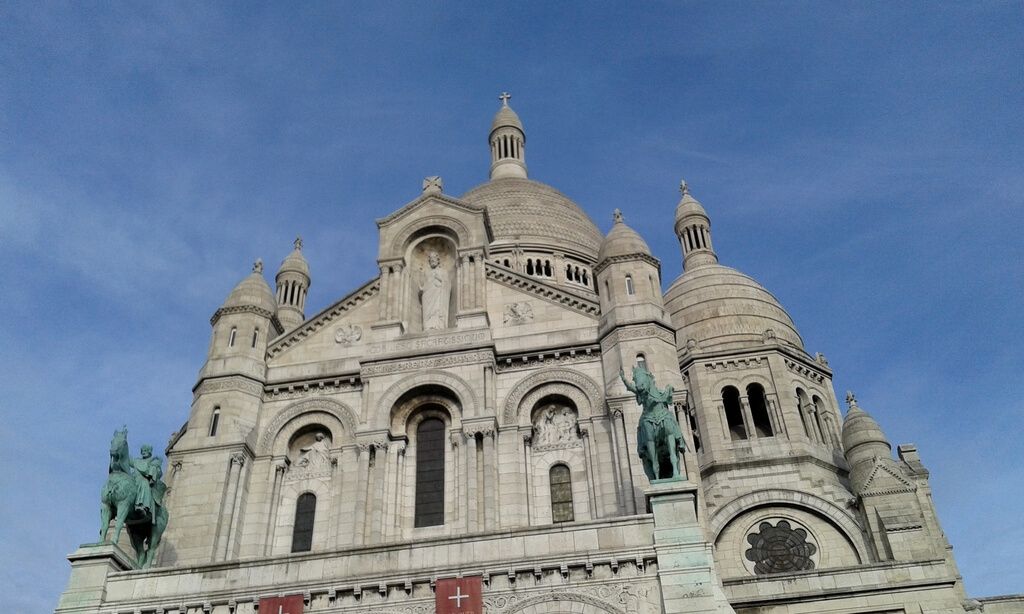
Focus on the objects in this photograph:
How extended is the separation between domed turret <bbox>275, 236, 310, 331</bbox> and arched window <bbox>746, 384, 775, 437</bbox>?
78.3 feet

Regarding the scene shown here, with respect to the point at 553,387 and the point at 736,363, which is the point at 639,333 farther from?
the point at 736,363

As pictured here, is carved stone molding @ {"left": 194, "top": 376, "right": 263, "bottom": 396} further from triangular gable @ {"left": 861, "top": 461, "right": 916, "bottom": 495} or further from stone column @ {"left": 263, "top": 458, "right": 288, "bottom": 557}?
triangular gable @ {"left": 861, "top": 461, "right": 916, "bottom": 495}

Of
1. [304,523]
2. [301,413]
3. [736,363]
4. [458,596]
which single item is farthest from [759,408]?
[458,596]

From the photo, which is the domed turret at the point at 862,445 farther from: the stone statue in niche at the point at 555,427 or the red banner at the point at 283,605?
the red banner at the point at 283,605

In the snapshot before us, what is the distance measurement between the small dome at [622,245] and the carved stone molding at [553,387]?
4.30 m

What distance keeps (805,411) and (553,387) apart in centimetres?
1587

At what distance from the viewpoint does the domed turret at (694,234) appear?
48688 millimetres

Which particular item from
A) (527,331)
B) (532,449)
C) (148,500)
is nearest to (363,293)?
(527,331)

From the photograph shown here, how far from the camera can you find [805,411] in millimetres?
39500

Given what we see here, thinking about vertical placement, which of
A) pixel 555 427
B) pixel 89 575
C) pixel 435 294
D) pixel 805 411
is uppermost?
pixel 805 411

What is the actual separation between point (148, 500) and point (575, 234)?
33.7 metres

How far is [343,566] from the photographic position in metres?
20.4

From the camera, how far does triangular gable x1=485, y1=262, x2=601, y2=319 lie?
2959 centimetres

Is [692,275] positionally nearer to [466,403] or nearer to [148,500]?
[466,403]
